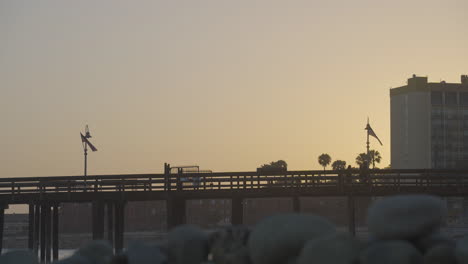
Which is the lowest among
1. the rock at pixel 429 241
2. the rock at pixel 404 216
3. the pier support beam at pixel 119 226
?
the pier support beam at pixel 119 226

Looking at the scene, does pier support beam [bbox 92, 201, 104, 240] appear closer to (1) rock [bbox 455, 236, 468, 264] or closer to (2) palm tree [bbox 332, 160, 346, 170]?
(1) rock [bbox 455, 236, 468, 264]

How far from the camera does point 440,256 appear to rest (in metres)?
15.0

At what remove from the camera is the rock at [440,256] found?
49.2ft

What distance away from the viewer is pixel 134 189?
39.8 m

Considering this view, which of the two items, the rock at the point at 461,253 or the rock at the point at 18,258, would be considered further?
the rock at the point at 18,258

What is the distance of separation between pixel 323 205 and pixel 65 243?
54.6 meters

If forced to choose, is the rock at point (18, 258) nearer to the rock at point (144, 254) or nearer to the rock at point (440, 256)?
the rock at point (144, 254)

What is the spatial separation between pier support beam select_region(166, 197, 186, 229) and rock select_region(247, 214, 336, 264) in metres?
22.5

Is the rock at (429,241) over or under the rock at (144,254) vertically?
over

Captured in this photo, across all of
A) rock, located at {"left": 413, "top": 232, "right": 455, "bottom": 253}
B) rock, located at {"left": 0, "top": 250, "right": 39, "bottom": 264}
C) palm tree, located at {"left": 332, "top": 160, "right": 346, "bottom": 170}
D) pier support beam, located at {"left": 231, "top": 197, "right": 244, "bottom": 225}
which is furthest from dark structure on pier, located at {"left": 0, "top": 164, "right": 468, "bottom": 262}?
palm tree, located at {"left": 332, "top": 160, "right": 346, "bottom": 170}

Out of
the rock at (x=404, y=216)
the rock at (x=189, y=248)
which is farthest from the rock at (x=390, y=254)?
the rock at (x=189, y=248)

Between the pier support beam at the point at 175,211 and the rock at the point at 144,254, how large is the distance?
19996 mm

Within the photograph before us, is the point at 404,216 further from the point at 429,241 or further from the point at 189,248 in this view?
the point at 189,248

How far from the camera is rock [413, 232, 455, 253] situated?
15.4m
